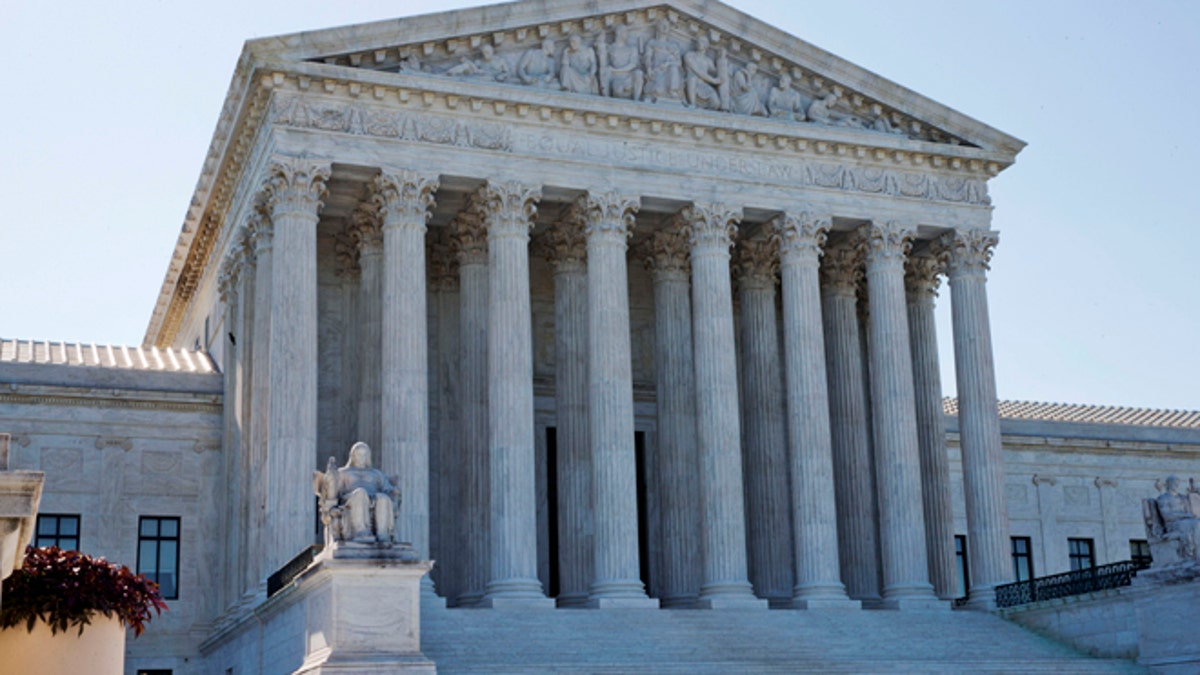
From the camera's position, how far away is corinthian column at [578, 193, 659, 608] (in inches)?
1483

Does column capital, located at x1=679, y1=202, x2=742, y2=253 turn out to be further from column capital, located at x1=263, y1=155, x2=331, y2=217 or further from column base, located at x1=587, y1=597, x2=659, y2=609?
column capital, located at x1=263, y1=155, x2=331, y2=217

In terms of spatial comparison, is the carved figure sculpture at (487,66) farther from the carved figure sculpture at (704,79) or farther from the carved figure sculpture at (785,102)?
the carved figure sculpture at (785,102)

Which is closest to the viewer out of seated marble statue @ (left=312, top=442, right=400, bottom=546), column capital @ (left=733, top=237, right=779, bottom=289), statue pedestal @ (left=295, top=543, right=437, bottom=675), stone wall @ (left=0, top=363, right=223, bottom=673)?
statue pedestal @ (left=295, top=543, right=437, bottom=675)

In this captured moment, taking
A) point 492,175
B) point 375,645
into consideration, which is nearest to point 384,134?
point 492,175

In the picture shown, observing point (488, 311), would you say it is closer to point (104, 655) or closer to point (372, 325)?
point (372, 325)

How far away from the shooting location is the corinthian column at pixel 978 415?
41781mm

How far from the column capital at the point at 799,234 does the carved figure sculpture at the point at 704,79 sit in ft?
11.7

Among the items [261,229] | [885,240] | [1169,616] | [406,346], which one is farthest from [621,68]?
[1169,616]

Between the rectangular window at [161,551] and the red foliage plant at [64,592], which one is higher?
the rectangular window at [161,551]

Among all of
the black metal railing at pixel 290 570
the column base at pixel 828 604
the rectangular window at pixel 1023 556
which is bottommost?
the column base at pixel 828 604

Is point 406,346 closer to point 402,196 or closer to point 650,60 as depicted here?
point 402,196

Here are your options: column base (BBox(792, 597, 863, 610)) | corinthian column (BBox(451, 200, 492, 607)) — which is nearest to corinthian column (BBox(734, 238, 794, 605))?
column base (BBox(792, 597, 863, 610))

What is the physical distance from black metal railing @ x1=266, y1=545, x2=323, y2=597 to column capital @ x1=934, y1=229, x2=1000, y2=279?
69.0ft

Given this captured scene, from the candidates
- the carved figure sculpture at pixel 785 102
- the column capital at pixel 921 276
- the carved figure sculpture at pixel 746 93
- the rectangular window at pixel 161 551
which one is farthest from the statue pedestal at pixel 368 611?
the column capital at pixel 921 276
